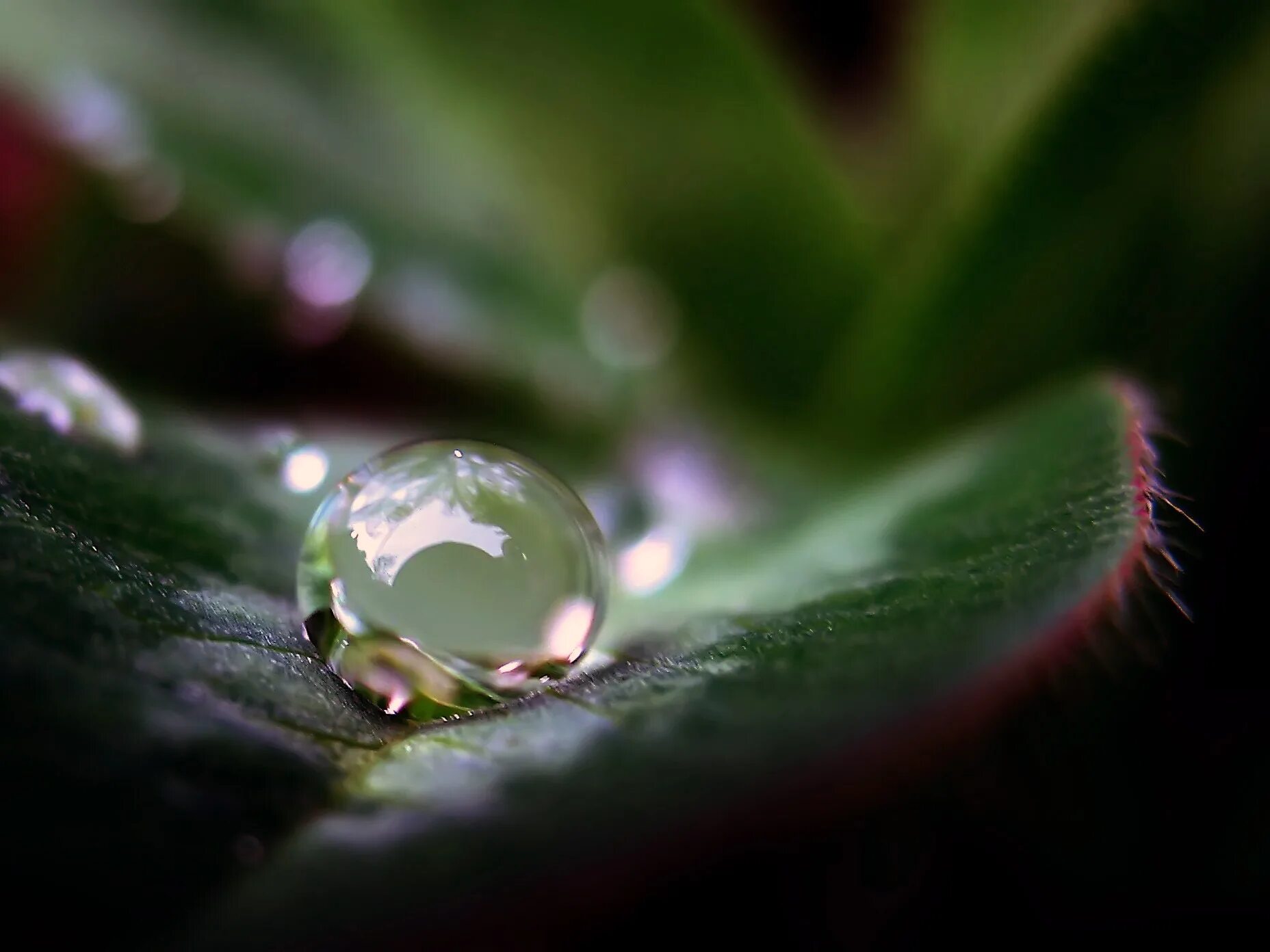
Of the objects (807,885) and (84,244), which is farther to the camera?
(84,244)

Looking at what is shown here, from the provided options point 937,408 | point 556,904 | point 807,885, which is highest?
point 937,408

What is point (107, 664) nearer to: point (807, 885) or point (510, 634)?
point (510, 634)

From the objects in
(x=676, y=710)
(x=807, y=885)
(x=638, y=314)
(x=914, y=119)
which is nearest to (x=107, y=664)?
(x=676, y=710)

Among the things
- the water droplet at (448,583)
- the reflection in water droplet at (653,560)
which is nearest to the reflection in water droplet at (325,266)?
the reflection in water droplet at (653,560)

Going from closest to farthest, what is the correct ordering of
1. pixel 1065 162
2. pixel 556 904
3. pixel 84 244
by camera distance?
pixel 556 904, pixel 1065 162, pixel 84 244

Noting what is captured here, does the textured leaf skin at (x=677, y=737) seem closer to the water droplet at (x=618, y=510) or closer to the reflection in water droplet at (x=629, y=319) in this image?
the water droplet at (x=618, y=510)

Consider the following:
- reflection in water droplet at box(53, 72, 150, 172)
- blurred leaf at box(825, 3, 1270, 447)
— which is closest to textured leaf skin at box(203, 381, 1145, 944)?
blurred leaf at box(825, 3, 1270, 447)

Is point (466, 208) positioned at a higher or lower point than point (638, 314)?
higher

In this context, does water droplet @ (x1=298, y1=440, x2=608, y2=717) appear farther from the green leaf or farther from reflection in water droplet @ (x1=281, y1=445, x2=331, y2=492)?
reflection in water droplet @ (x1=281, y1=445, x2=331, y2=492)
